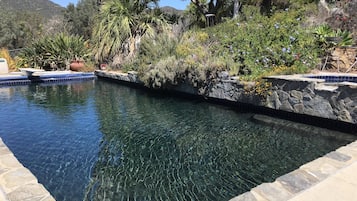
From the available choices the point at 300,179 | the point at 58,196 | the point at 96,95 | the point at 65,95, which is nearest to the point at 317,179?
the point at 300,179

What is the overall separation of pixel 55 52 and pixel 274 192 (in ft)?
46.8

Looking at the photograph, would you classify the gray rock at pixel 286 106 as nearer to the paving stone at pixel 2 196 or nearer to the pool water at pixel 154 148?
the pool water at pixel 154 148

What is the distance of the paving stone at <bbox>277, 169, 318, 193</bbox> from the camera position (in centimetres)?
238

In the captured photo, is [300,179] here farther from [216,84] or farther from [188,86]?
[188,86]

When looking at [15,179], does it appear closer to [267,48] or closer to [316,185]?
[316,185]

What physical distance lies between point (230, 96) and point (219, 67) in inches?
31.7

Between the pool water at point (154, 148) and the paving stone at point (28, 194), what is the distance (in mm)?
771

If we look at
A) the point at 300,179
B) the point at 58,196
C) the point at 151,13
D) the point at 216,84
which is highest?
the point at 151,13

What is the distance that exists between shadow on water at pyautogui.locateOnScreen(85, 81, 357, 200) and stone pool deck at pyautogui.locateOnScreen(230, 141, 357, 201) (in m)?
0.76

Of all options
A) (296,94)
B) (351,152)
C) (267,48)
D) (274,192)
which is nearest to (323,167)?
(351,152)

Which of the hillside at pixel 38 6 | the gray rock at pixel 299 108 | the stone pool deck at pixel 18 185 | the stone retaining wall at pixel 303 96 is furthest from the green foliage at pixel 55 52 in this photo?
the hillside at pixel 38 6

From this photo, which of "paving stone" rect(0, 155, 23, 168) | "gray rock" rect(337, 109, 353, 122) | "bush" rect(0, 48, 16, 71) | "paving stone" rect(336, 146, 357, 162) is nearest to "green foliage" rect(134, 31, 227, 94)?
"gray rock" rect(337, 109, 353, 122)

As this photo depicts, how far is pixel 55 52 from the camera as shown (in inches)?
564

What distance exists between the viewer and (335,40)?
7.66m
